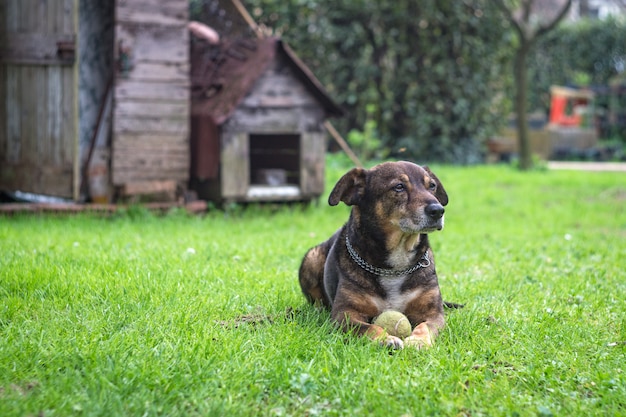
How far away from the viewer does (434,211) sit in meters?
4.28

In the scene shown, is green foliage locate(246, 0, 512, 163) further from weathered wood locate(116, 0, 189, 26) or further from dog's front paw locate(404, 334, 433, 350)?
dog's front paw locate(404, 334, 433, 350)

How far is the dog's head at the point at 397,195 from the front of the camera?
14.2 ft

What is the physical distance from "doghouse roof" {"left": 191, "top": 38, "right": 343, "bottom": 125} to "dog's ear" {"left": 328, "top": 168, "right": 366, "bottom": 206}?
4958mm

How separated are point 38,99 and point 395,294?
5.92 metres

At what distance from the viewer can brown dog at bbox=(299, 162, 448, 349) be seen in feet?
14.5

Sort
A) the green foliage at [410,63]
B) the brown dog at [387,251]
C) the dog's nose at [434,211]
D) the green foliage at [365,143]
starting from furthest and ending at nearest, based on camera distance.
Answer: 1. the green foliage at [410,63]
2. the green foliage at [365,143]
3. the brown dog at [387,251]
4. the dog's nose at [434,211]

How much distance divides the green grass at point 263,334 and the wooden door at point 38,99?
1.00 meters

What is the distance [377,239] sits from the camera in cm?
456

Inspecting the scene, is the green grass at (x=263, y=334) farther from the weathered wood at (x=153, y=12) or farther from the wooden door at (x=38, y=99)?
the weathered wood at (x=153, y=12)

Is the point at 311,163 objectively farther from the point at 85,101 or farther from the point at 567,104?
the point at 567,104

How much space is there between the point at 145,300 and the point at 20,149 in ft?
16.1

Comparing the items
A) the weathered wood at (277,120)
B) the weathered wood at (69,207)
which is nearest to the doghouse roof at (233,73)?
the weathered wood at (277,120)

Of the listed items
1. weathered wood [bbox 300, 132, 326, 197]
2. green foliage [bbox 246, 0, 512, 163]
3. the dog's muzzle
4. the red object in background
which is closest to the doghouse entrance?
weathered wood [bbox 300, 132, 326, 197]

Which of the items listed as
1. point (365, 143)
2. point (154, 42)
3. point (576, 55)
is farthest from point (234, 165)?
point (576, 55)
